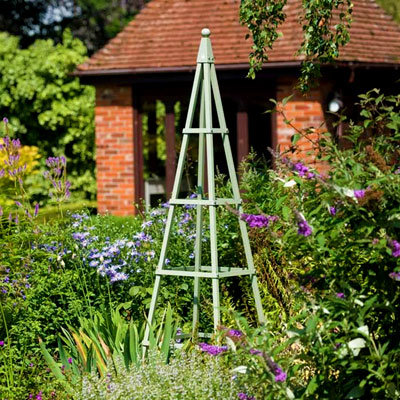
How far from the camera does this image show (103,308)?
246 inches

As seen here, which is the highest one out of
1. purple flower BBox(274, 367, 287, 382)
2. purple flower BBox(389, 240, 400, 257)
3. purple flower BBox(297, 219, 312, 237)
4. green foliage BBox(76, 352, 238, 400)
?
purple flower BBox(297, 219, 312, 237)

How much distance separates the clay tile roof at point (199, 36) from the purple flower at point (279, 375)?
9093 mm

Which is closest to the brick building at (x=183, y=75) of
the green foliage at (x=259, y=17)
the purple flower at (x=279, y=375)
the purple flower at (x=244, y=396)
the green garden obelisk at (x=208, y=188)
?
the green foliage at (x=259, y=17)

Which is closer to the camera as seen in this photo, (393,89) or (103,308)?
(103,308)

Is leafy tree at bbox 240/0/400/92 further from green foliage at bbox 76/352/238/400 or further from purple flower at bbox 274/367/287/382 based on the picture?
purple flower at bbox 274/367/287/382

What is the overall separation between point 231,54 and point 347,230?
9128 mm

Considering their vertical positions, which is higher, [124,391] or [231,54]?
[231,54]

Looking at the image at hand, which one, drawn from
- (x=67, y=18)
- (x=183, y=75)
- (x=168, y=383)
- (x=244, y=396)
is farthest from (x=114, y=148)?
(x=67, y=18)

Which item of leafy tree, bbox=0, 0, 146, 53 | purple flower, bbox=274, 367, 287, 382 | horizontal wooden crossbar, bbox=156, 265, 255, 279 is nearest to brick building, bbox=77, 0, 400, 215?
horizontal wooden crossbar, bbox=156, 265, 255, 279

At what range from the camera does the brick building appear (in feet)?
42.4

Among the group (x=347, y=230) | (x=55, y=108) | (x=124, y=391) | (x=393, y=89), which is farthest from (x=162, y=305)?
(x=55, y=108)

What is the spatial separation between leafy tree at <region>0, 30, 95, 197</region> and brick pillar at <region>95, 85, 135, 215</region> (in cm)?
387

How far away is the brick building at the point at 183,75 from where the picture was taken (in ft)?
42.4

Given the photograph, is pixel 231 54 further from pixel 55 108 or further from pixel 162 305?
pixel 162 305
